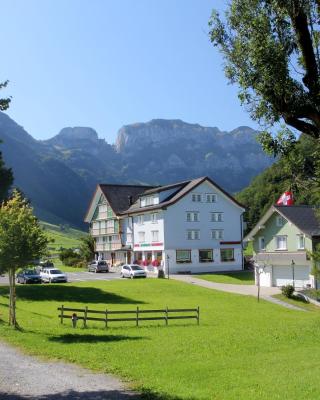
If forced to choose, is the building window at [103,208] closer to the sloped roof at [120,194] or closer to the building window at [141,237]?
the sloped roof at [120,194]

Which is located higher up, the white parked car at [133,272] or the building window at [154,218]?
the building window at [154,218]

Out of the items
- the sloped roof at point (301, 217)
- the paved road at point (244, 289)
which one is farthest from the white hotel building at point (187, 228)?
the sloped roof at point (301, 217)

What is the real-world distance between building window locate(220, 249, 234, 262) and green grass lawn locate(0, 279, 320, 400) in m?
33.9

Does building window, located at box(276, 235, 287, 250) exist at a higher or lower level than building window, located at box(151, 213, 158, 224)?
lower

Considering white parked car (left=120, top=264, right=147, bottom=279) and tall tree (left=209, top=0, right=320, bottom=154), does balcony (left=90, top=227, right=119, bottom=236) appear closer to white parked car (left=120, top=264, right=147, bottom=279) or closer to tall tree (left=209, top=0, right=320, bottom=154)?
white parked car (left=120, top=264, right=147, bottom=279)

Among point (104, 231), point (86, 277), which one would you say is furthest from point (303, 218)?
point (104, 231)

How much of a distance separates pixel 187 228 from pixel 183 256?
12.2 feet

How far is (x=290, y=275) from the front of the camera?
176ft

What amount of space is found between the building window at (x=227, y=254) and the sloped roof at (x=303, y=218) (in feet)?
59.2

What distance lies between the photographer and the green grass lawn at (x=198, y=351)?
13.0 m

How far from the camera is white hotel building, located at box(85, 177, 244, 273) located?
227 ft

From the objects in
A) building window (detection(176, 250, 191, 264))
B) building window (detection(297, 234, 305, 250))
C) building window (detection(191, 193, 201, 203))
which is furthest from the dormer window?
building window (detection(297, 234, 305, 250))

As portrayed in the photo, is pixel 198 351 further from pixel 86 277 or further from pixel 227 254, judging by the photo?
pixel 227 254

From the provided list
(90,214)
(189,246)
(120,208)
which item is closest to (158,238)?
(189,246)
